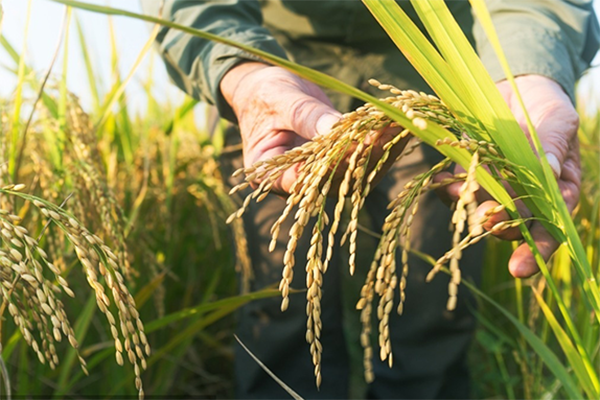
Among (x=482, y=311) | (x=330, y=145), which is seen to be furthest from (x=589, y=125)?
(x=330, y=145)

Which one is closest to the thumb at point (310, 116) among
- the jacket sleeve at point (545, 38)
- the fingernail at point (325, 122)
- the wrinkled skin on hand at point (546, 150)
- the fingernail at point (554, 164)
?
the fingernail at point (325, 122)

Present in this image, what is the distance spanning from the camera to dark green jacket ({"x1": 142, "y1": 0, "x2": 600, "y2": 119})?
A: 1.46m

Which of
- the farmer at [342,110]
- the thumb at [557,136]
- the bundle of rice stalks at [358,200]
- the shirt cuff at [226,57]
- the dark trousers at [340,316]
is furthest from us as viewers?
the dark trousers at [340,316]

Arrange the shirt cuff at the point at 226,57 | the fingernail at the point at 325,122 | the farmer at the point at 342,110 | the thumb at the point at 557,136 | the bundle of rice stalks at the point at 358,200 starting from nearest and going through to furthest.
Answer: the bundle of rice stalks at the point at 358,200, the fingernail at the point at 325,122, the thumb at the point at 557,136, the farmer at the point at 342,110, the shirt cuff at the point at 226,57

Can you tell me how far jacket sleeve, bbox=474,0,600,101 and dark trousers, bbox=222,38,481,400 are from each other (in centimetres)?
45

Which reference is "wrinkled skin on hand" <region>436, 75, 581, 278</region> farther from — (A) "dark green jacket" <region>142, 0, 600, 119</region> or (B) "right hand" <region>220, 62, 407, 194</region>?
(B) "right hand" <region>220, 62, 407, 194</region>

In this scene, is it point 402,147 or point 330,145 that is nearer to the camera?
point 330,145

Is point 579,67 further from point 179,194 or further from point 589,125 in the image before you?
point 589,125

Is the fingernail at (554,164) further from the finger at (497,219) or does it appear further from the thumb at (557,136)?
the finger at (497,219)

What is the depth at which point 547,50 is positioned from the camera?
1474mm

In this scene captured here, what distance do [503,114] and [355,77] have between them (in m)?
1.22

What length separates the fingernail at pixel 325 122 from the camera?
3.26ft

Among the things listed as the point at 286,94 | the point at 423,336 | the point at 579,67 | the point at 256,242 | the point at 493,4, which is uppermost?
the point at 286,94

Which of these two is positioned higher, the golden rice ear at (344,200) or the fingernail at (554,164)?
the golden rice ear at (344,200)
